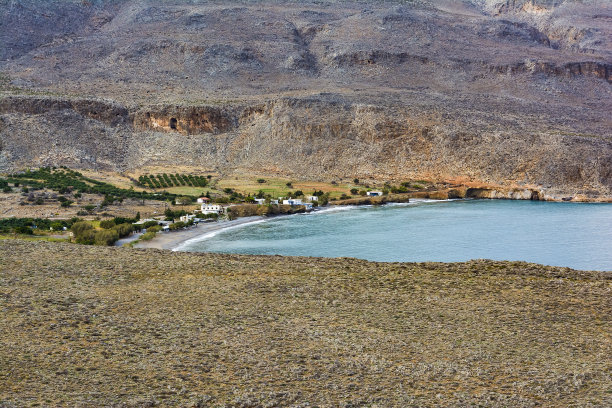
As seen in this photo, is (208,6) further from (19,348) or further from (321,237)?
(19,348)

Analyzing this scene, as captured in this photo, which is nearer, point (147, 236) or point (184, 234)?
point (147, 236)

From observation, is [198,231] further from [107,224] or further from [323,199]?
[323,199]

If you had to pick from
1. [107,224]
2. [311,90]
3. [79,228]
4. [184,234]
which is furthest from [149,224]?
[311,90]

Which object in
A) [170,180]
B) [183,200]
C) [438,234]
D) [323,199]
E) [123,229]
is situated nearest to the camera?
[123,229]

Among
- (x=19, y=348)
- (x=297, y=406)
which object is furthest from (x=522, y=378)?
(x=19, y=348)

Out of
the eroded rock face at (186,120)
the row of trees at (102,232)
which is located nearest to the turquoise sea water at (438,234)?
the row of trees at (102,232)

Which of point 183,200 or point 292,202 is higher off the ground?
point 183,200

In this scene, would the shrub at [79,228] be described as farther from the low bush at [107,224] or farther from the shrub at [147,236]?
the shrub at [147,236]
